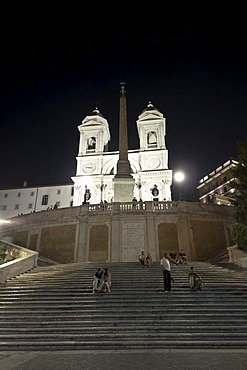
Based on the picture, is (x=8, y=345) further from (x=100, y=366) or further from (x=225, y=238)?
(x=225, y=238)

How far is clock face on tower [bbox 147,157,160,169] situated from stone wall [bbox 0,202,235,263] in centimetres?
2481

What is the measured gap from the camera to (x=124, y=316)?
8.31 m

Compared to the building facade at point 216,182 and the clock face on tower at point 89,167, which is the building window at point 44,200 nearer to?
the clock face on tower at point 89,167

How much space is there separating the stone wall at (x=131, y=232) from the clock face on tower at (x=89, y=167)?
25651 mm

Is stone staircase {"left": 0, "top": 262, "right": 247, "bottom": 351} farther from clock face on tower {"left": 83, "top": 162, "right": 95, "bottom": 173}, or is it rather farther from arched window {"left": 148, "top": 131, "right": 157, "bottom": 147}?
arched window {"left": 148, "top": 131, "right": 157, "bottom": 147}

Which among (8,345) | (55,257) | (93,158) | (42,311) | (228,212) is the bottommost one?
(8,345)

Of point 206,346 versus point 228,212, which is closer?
point 206,346

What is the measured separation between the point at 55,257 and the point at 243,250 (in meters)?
14.4

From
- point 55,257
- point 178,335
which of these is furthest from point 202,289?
point 55,257

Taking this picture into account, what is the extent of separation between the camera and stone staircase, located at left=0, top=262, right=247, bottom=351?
7000 mm

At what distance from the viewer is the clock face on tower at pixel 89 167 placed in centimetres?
4978

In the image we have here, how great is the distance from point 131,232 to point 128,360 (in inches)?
646

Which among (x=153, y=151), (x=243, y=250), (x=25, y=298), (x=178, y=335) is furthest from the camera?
(x=153, y=151)

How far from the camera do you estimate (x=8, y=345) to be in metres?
7.03
